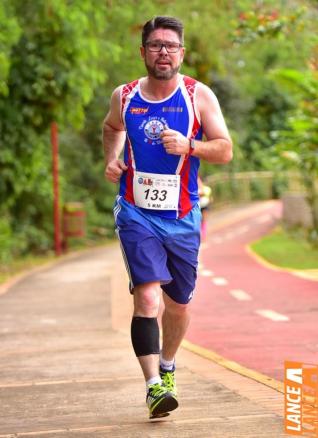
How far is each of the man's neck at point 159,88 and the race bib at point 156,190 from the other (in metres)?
0.40

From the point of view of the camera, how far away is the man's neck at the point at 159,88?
6074 millimetres

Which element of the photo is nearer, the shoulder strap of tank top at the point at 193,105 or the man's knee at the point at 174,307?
the shoulder strap of tank top at the point at 193,105

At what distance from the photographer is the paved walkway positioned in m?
5.56

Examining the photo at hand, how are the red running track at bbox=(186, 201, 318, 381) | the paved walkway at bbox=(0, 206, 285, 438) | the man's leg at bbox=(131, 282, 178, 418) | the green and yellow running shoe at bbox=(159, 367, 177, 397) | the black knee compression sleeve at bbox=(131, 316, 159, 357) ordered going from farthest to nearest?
the red running track at bbox=(186, 201, 318, 381), the green and yellow running shoe at bbox=(159, 367, 177, 397), the black knee compression sleeve at bbox=(131, 316, 159, 357), the man's leg at bbox=(131, 282, 178, 418), the paved walkway at bbox=(0, 206, 285, 438)

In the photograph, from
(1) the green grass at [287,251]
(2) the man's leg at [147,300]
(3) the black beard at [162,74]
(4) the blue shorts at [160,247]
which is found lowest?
(1) the green grass at [287,251]

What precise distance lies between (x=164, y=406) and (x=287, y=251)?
16585mm

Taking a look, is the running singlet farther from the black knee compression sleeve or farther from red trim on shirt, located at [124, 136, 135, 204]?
the black knee compression sleeve

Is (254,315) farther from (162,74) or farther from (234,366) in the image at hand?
(162,74)

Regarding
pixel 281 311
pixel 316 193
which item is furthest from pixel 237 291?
pixel 316 193

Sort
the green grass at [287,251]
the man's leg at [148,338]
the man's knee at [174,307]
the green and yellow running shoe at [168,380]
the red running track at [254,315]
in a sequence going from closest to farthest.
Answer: the man's leg at [148,338] < the green and yellow running shoe at [168,380] < the man's knee at [174,307] < the red running track at [254,315] < the green grass at [287,251]

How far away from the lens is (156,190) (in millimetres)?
6043

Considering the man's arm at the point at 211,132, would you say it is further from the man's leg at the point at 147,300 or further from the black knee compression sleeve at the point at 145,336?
the black knee compression sleeve at the point at 145,336

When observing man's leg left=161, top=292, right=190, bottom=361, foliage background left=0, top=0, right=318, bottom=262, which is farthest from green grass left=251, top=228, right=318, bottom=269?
man's leg left=161, top=292, right=190, bottom=361

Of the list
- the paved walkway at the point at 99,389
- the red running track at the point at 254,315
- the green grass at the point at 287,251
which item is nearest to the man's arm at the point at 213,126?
the paved walkway at the point at 99,389
